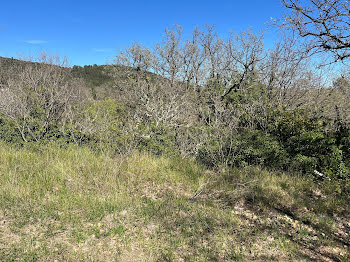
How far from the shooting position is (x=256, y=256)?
288 centimetres

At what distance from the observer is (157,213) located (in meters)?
3.66

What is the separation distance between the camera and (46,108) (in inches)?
302

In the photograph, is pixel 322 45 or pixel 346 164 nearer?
pixel 322 45

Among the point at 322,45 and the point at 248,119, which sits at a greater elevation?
the point at 322,45

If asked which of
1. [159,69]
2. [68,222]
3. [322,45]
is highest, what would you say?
[159,69]

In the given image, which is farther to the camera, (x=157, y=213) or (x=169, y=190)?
(x=169, y=190)

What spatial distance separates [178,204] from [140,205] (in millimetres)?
677

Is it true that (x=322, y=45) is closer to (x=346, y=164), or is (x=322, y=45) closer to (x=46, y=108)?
(x=346, y=164)

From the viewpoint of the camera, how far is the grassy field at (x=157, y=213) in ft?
9.49

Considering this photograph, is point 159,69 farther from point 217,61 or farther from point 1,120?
point 1,120

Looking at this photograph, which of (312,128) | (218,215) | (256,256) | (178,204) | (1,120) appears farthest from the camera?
(1,120)

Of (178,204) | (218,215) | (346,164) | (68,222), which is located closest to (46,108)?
(68,222)

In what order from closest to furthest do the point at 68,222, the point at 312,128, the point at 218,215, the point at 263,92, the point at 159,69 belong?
the point at 68,222
the point at 218,215
the point at 312,128
the point at 263,92
the point at 159,69

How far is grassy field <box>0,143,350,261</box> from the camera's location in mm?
2893
